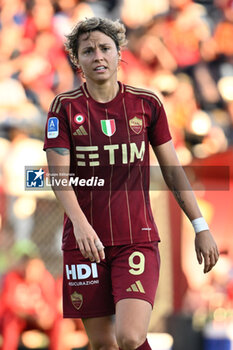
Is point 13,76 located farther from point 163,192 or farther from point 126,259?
point 126,259

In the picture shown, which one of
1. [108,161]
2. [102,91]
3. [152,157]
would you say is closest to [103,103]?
[102,91]

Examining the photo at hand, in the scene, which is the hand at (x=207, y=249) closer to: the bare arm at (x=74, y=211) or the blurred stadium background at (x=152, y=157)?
the bare arm at (x=74, y=211)

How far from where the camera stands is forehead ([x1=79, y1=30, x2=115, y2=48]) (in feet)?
12.7

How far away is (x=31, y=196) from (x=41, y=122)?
0.72m

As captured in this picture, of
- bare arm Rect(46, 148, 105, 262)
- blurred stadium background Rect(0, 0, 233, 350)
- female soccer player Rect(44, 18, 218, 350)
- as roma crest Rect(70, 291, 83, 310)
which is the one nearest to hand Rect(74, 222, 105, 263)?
bare arm Rect(46, 148, 105, 262)

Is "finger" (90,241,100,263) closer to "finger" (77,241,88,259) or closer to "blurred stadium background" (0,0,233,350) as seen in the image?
"finger" (77,241,88,259)

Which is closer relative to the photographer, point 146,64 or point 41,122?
point 41,122

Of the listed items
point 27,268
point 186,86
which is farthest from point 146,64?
point 27,268

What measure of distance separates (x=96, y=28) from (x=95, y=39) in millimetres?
62

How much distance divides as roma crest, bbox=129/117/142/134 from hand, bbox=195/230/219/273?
553 millimetres

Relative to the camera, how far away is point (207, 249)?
3.86m

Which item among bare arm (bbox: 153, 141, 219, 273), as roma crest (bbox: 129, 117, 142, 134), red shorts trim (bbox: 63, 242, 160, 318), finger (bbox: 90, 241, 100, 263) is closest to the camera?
finger (bbox: 90, 241, 100, 263)

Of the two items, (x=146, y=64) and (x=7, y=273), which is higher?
(x=146, y=64)

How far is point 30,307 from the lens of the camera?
720cm
